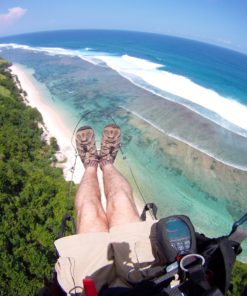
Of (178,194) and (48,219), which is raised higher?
(48,219)

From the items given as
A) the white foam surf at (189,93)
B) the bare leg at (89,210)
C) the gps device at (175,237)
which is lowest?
the white foam surf at (189,93)

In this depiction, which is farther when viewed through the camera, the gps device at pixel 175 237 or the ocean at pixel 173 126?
the ocean at pixel 173 126

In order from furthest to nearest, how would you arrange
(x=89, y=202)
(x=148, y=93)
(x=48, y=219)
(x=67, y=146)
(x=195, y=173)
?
(x=148, y=93)
(x=67, y=146)
(x=195, y=173)
(x=48, y=219)
(x=89, y=202)

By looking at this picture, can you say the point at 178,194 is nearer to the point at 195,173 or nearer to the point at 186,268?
the point at 195,173

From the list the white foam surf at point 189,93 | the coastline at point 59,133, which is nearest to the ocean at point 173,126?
the white foam surf at point 189,93

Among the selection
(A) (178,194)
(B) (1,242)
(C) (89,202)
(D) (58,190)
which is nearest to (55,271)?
(C) (89,202)

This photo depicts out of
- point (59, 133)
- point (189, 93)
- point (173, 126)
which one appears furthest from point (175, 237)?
point (189, 93)

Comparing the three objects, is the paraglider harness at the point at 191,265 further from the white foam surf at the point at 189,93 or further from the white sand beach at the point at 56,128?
the white foam surf at the point at 189,93
